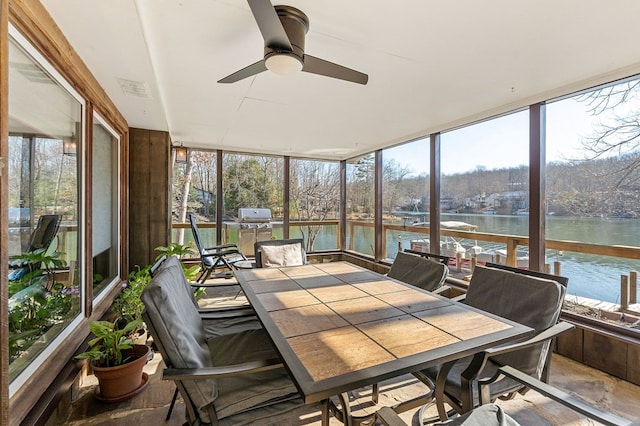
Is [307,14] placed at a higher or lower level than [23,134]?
higher

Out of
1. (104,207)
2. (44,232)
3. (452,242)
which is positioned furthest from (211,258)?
(452,242)

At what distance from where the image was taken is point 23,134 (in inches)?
64.1

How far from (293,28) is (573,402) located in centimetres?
227

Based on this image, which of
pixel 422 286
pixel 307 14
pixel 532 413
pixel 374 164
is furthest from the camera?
pixel 374 164

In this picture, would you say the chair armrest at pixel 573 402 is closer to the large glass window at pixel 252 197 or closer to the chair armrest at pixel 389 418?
the chair armrest at pixel 389 418

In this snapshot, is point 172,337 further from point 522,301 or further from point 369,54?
point 369,54

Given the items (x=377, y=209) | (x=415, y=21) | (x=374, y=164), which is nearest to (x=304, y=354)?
(x=415, y=21)

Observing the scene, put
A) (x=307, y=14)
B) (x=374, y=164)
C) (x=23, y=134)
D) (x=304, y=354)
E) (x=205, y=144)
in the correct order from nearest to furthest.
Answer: (x=304, y=354) → (x=23, y=134) → (x=307, y=14) → (x=205, y=144) → (x=374, y=164)

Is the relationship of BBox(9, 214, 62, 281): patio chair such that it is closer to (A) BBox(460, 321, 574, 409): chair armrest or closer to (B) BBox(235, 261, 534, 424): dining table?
(B) BBox(235, 261, 534, 424): dining table

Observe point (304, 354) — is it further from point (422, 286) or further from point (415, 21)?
point (415, 21)

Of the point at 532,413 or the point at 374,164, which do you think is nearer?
the point at 532,413

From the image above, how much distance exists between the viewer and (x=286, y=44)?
5.48 ft

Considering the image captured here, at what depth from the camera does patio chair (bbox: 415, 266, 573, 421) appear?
1461 millimetres

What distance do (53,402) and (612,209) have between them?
4.34 metres
